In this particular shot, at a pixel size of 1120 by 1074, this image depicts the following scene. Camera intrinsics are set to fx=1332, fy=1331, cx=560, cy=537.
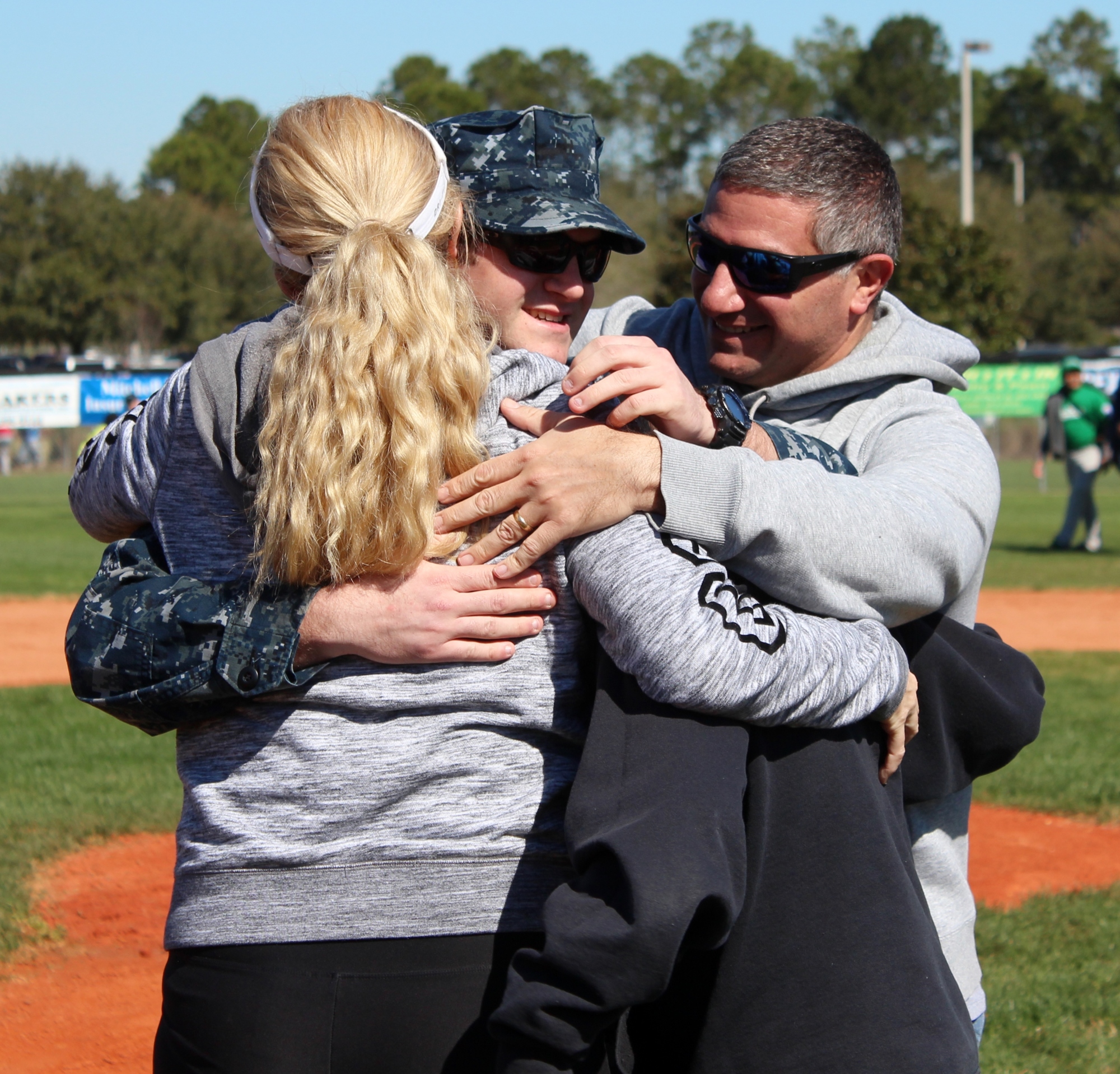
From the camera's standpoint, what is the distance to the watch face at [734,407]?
79.6 inches

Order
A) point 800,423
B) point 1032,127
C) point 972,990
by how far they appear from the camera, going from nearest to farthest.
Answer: point 972,990 → point 800,423 → point 1032,127

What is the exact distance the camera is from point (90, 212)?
53000mm

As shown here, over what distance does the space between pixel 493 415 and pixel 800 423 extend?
34.5 inches

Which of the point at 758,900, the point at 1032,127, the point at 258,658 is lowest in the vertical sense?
the point at 758,900

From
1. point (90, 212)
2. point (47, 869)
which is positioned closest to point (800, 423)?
point (47, 869)

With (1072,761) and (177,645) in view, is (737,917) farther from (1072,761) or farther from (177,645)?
(1072,761)

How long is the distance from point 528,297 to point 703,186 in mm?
49444

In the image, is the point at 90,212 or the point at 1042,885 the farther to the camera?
the point at 90,212

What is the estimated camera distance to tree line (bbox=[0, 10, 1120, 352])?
4753 centimetres

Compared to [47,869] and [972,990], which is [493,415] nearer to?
[972,990]

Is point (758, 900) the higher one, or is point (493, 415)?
point (493, 415)

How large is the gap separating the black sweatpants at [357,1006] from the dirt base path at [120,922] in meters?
2.39

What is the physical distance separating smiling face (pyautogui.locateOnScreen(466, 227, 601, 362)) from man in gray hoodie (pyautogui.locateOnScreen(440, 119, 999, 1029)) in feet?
1.13

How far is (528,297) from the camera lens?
224 centimetres
